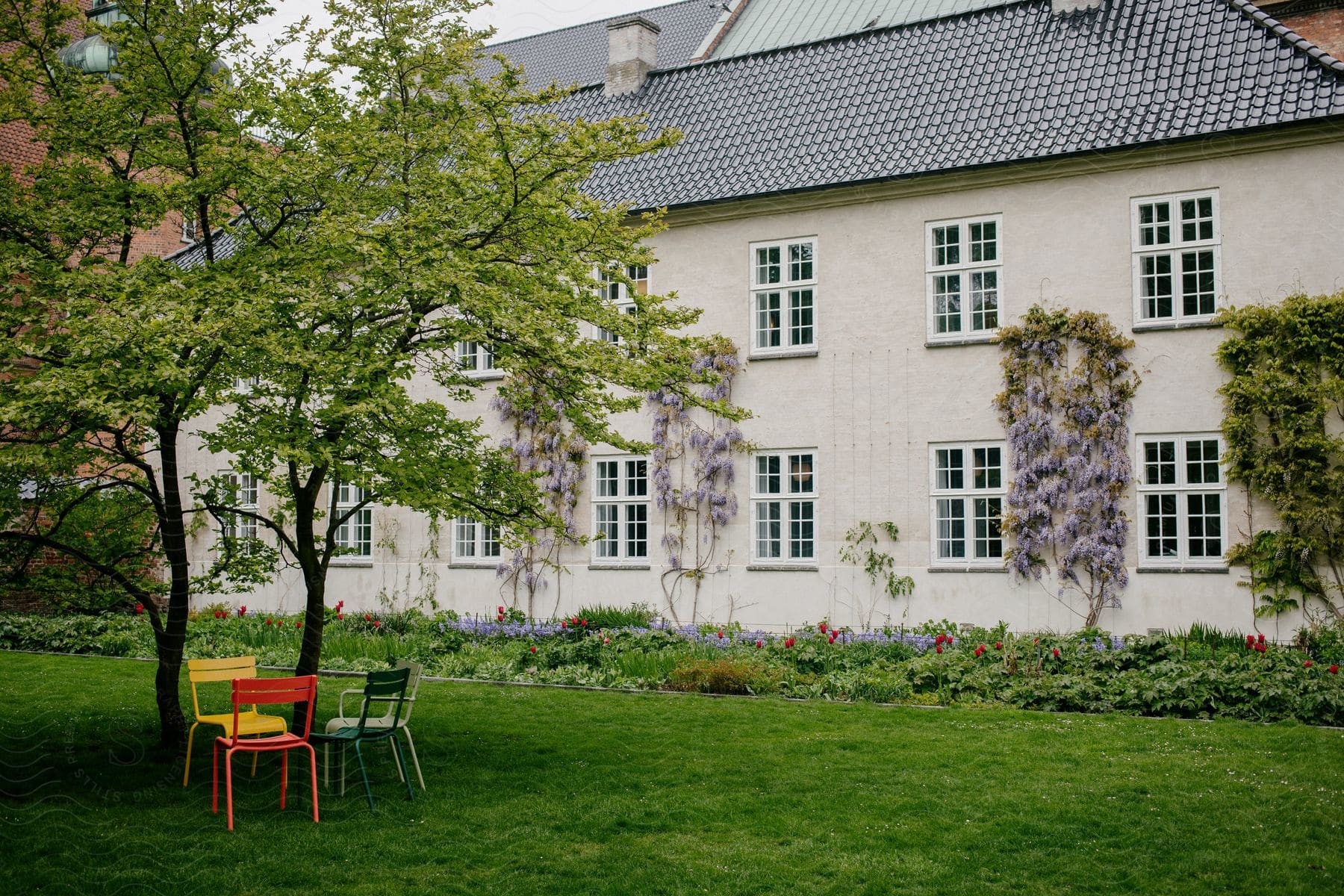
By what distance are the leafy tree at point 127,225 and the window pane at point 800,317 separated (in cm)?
999

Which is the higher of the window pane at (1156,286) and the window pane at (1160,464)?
the window pane at (1156,286)

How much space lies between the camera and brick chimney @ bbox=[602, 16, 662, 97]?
2202 cm

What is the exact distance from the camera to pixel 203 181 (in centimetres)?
865

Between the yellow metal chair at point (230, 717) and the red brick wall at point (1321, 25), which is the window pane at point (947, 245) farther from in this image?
the yellow metal chair at point (230, 717)

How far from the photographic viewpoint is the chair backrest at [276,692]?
26.0ft

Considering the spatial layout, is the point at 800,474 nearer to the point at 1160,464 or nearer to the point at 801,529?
the point at 801,529

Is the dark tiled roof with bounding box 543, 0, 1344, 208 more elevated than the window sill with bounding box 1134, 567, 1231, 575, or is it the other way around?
the dark tiled roof with bounding box 543, 0, 1344, 208

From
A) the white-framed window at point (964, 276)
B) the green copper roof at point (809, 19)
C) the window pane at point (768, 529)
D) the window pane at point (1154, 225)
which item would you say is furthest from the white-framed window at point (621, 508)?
the green copper roof at point (809, 19)

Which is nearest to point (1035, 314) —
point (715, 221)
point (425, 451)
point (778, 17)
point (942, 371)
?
point (942, 371)

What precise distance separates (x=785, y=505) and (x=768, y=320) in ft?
9.65

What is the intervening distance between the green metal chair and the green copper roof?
65.1 feet

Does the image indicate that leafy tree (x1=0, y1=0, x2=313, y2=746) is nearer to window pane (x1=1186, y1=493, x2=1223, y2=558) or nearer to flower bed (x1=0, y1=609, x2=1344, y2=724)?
flower bed (x1=0, y1=609, x2=1344, y2=724)

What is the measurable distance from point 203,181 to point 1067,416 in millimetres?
11574

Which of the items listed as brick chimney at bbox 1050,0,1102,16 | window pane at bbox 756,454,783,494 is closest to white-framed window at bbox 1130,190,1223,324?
brick chimney at bbox 1050,0,1102,16
